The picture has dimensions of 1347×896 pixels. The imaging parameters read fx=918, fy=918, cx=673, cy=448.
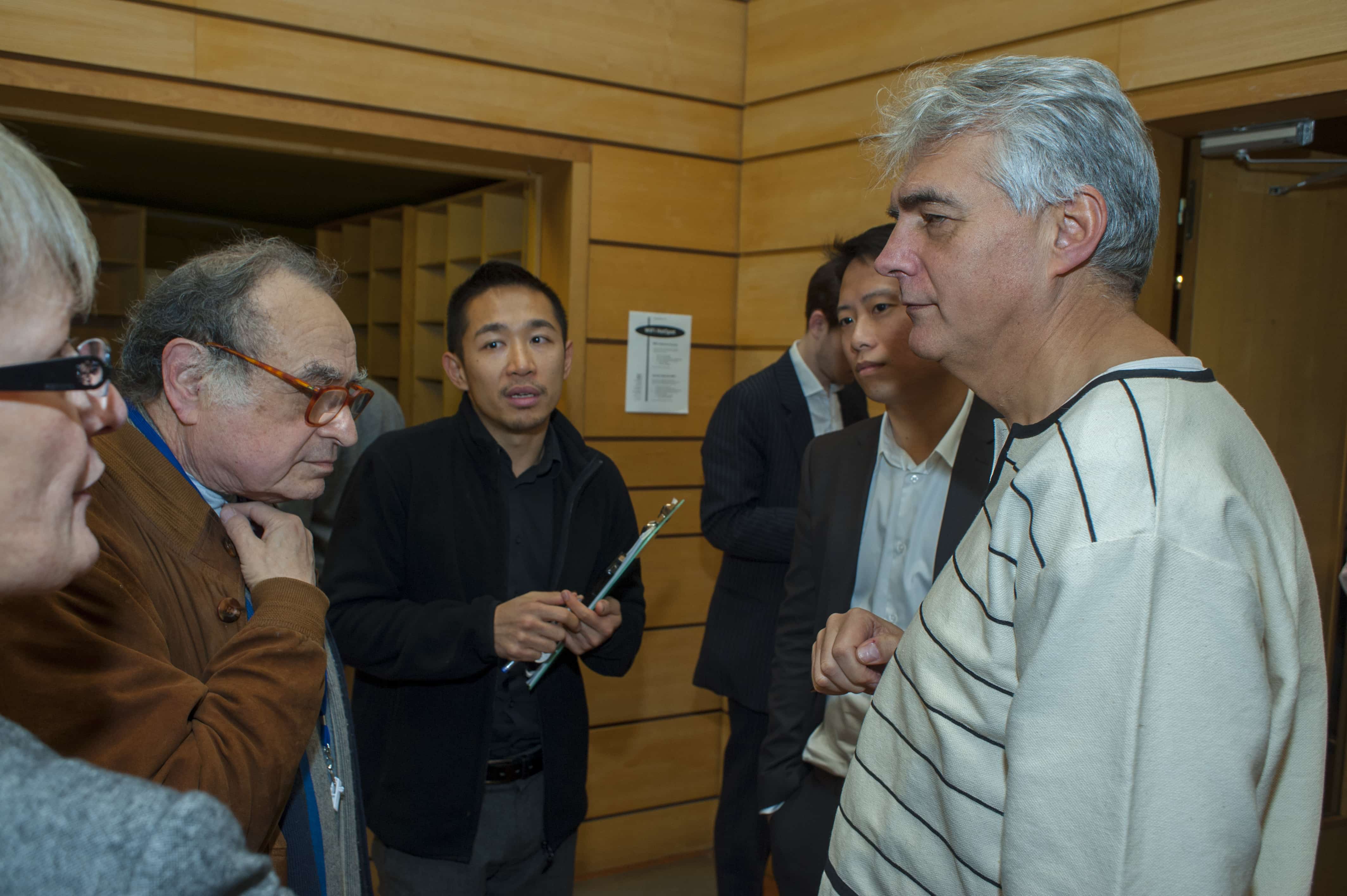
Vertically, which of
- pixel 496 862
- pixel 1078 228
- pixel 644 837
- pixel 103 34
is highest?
pixel 103 34

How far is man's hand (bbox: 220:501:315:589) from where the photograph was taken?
1249mm

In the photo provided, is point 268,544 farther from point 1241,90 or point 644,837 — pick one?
point 644,837

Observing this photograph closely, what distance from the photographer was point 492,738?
6.55 ft

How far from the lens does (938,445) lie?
1775mm

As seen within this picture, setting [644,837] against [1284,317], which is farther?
[644,837]

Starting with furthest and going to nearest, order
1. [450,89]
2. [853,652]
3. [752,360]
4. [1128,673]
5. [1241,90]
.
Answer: [752,360] → [450,89] → [1241,90] → [853,652] → [1128,673]

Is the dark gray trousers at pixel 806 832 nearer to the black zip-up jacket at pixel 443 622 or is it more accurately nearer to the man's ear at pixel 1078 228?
the black zip-up jacket at pixel 443 622

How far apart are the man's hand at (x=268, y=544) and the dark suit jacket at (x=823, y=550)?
0.96 metres

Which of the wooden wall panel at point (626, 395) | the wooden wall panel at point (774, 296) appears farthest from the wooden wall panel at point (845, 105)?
the wooden wall panel at point (626, 395)

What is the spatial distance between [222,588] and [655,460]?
2.53 m

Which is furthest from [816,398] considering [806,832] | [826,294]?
[806,832]

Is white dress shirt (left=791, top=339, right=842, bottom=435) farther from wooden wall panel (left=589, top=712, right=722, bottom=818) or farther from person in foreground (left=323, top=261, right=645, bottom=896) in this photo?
wooden wall panel (left=589, top=712, right=722, bottom=818)

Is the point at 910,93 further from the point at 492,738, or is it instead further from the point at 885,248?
the point at 492,738

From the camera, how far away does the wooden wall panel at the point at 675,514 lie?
12.0ft
